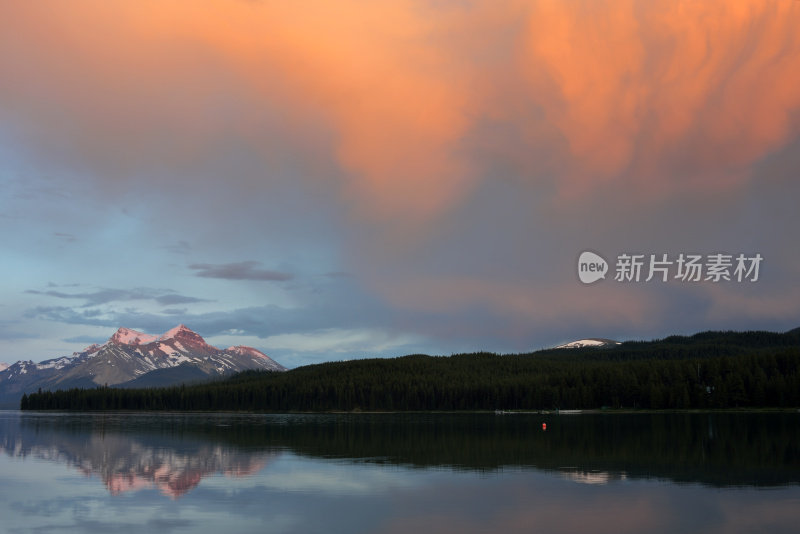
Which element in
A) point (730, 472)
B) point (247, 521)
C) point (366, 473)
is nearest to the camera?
point (247, 521)

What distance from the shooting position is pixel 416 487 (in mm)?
47938

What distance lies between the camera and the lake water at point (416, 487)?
1417 inches

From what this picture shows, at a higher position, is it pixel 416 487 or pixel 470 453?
pixel 470 453

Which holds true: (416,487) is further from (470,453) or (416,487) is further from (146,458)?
(146,458)

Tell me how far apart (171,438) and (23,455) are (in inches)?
1034

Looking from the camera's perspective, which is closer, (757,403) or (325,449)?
(325,449)

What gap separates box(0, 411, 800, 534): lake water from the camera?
3600 centimetres

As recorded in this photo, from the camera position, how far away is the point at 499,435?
99.4 meters

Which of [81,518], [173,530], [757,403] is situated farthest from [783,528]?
[757,403]

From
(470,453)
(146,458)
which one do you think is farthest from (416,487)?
(146,458)

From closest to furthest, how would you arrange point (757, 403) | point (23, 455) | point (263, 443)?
point (23, 455) → point (263, 443) → point (757, 403)

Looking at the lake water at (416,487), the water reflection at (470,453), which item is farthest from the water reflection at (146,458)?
the lake water at (416,487)

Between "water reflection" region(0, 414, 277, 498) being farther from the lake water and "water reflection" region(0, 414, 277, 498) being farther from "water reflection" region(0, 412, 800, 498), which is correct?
the lake water

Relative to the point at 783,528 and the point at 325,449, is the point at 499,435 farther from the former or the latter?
the point at 783,528
